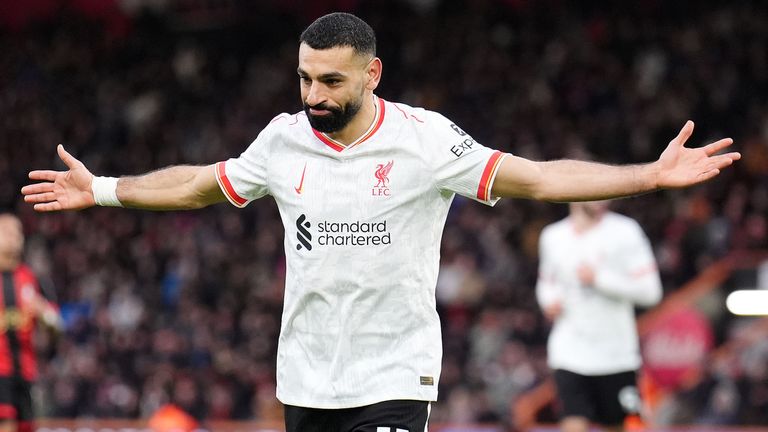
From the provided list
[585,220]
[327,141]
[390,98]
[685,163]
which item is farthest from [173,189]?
[390,98]

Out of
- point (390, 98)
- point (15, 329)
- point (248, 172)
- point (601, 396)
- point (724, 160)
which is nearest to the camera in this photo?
point (724, 160)

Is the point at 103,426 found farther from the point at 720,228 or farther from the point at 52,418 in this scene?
the point at 720,228

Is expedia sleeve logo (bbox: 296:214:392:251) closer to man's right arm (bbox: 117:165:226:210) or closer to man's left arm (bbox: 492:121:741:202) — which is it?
man's left arm (bbox: 492:121:741:202)

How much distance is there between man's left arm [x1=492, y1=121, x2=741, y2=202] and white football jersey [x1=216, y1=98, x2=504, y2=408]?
0.31 feet

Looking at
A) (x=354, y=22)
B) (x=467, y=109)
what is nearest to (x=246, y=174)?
(x=354, y=22)

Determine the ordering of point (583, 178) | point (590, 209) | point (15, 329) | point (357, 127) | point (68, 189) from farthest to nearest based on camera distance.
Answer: point (15, 329), point (590, 209), point (68, 189), point (357, 127), point (583, 178)

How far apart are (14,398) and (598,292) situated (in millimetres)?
4155

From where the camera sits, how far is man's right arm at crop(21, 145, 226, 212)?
515cm

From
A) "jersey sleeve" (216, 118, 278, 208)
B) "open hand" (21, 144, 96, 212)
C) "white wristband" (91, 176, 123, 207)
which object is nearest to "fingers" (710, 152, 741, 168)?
"jersey sleeve" (216, 118, 278, 208)

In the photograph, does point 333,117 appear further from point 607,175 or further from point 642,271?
point 642,271

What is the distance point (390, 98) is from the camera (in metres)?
19.9

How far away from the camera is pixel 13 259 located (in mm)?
9562

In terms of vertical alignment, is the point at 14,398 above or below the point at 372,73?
below

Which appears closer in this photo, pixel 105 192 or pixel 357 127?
pixel 357 127
